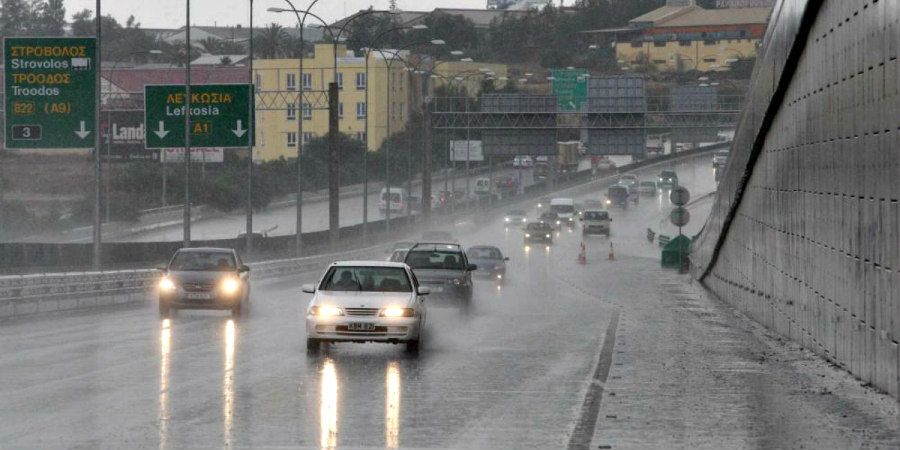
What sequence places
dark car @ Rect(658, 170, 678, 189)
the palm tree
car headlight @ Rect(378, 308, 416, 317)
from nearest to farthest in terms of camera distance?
1. car headlight @ Rect(378, 308, 416, 317)
2. dark car @ Rect(658, 170, 678, 189)
3. the palm tree

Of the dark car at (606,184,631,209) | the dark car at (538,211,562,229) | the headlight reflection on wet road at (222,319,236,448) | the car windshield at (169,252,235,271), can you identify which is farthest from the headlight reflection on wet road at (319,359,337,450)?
the dark car at (606,184,631,209)

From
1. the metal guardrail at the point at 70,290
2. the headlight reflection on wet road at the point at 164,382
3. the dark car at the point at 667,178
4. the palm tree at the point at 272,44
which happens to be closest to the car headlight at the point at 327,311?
the headlight reflection on wet road at the point at 164,382

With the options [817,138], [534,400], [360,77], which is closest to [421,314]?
[817,138]

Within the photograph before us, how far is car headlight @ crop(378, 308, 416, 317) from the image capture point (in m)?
24.8

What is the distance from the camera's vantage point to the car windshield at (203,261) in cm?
3628

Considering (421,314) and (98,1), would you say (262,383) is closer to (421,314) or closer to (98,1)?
(421,314)

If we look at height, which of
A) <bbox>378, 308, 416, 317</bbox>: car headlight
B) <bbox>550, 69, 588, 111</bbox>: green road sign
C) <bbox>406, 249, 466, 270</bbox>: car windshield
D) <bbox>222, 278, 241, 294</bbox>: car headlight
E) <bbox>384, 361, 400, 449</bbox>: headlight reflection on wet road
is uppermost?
<bbox>550, 69, 588, 111</bbox>: green road sign

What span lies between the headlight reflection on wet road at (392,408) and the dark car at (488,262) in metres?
32.8

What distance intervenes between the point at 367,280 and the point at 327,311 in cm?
171

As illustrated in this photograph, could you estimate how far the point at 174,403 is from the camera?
16.9 metres

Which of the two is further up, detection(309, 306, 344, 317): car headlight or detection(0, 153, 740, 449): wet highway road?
detection(309, 306, 344, 317): car headlight

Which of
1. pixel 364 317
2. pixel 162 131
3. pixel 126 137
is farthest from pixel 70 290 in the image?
pixel 126 137

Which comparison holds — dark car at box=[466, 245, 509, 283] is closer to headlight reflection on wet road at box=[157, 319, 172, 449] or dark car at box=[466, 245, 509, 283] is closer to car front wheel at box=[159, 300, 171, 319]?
car front wheel at box=[159, 300, 171, 319]

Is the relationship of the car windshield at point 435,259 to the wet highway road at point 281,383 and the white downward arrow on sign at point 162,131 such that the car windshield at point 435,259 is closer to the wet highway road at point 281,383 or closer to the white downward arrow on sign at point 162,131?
the wet highway road at point 281,383
